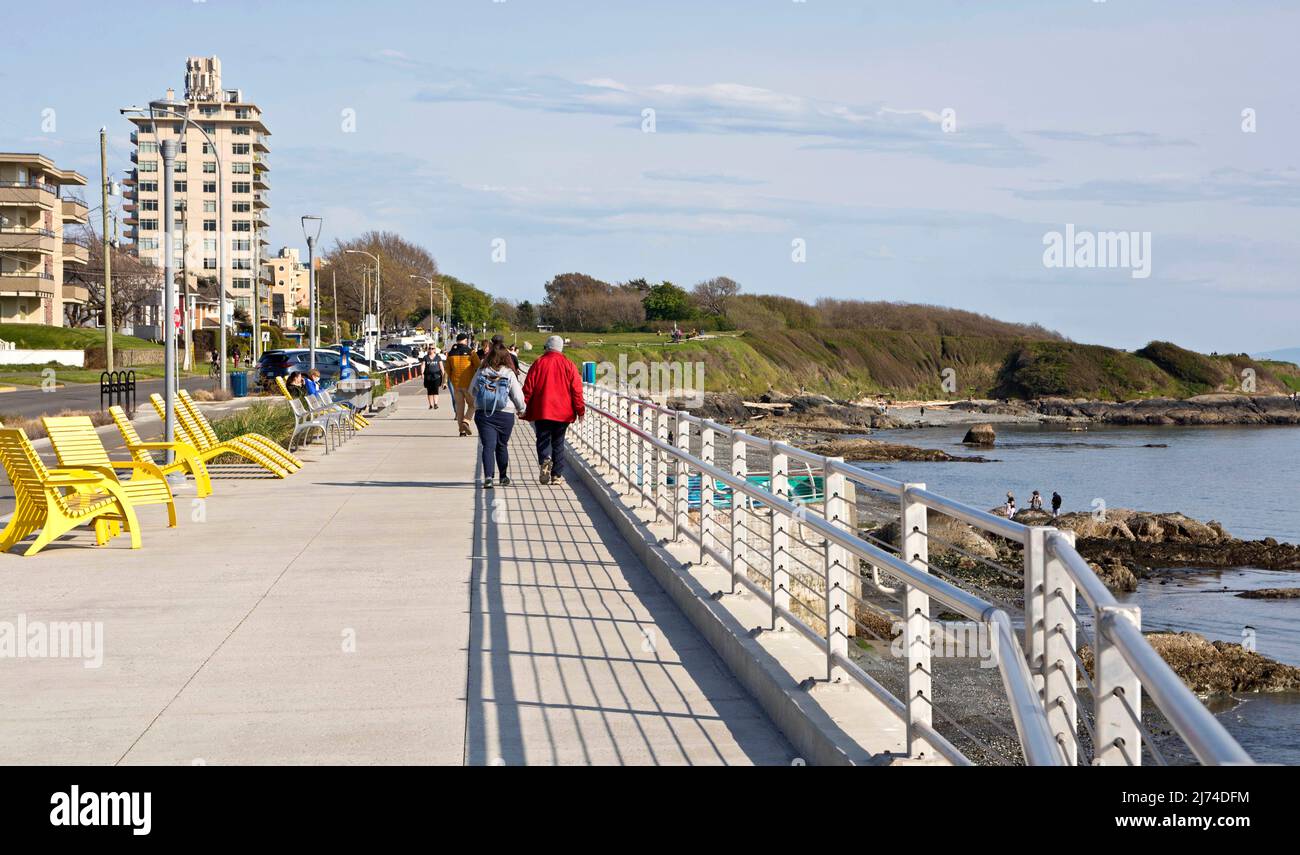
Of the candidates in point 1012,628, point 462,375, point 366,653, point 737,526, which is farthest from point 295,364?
point 1012,628

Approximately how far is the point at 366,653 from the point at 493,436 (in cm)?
1021

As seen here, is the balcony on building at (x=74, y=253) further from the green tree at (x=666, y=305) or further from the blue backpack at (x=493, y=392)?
the green tree at (x=666, y=305)

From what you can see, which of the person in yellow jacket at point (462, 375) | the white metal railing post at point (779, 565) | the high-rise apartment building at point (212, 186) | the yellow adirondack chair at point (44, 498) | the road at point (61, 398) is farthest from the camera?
the high-rise apartment building at point (212, 186)

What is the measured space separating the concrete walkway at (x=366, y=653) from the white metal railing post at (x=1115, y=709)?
8.31 feet

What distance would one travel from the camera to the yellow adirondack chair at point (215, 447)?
17.4 metres

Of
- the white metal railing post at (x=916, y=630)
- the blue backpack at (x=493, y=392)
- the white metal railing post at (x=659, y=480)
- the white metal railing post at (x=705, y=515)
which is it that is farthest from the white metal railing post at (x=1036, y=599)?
the blue backpack at (x=493, y=392)

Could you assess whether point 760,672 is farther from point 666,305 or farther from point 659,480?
point 666,305

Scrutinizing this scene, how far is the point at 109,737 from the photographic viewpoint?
6.55 m

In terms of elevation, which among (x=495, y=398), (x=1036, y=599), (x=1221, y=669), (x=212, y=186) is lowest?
(x=1221, y=669)

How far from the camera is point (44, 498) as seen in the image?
40.1 feet

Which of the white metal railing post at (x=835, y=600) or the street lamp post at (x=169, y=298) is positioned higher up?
the street lamp post at (x=169, y=298)

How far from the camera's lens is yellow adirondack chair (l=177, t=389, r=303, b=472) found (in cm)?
1839
